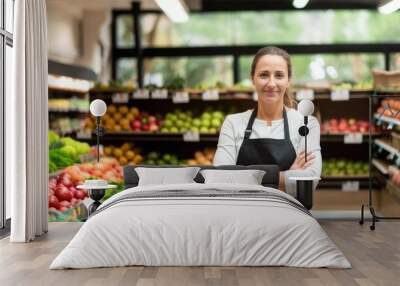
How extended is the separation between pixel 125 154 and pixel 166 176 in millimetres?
2665

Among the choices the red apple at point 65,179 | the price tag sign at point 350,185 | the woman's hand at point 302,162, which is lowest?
the price tag sign at point 350,185

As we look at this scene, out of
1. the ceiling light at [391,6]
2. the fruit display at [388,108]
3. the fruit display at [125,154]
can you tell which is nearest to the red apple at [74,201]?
the fruit display at [125,154]

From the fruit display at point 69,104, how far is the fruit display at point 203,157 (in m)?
1.59

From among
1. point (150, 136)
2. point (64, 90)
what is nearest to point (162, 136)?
point (150, 136)

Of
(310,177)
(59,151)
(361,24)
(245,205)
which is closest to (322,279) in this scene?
(245,205)

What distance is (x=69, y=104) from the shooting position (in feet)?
30.8

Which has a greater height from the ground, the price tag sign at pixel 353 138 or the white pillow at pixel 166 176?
the price tag sign at pixel 353 138

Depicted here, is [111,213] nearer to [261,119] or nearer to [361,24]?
[261,119]

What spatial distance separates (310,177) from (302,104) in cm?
64

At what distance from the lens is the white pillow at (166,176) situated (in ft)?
21.4

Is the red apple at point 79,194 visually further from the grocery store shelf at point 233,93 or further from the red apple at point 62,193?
the grocery store shelf at point 233,93

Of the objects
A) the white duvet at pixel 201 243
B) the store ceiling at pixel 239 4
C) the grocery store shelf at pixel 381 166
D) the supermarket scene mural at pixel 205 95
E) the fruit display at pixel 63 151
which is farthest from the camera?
the store ceiling at pixel 239 4

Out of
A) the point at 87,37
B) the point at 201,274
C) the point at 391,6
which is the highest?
the point at 391,6

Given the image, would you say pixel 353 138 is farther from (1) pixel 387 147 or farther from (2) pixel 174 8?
(2) pixel 174 8
